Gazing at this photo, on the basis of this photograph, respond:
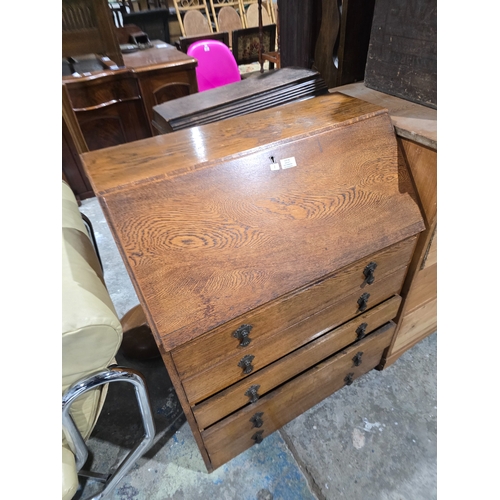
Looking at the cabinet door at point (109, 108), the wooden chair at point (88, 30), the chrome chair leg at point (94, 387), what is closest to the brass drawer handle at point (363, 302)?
the chrome chair leg at point (94, 387)

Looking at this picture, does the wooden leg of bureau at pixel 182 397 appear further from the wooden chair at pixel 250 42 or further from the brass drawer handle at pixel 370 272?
the wooden chair at pixel 250 42

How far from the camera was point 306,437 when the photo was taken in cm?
158

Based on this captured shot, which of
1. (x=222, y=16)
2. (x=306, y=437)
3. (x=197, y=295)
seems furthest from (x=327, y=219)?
(x=222, y=16)

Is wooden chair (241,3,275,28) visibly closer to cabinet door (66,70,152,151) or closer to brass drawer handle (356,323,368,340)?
cabinet door (66,70,152,151)

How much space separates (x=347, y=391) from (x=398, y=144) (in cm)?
126

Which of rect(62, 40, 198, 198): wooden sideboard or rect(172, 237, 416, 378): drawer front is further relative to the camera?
rect(62, 40, 198, 198): wooden sideboard

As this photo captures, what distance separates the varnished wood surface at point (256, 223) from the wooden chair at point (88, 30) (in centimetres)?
231

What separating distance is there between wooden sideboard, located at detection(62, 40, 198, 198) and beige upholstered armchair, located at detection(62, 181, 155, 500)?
2004 mm

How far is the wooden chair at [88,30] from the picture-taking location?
250 cm

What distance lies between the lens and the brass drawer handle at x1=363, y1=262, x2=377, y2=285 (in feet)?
3.80

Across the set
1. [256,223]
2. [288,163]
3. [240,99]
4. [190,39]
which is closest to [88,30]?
[190,39]

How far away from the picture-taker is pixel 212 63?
11.2 feet

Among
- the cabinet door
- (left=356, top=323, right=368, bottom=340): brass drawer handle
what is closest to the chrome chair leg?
(left=356, top=323, right=368, bottom=340): brass drawer handle

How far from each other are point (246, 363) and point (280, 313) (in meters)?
0.22
